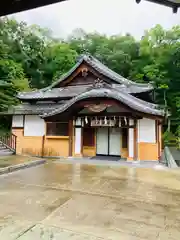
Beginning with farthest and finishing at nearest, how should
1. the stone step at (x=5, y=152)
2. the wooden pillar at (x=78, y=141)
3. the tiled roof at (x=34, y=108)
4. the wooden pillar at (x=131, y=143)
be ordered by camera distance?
the tiled roof at (x=34, y=108) → the wooden pillar at (x=78, y=141) → the stone step at (x=5, y=152) → the wooden pillar at (x=131, y=143)

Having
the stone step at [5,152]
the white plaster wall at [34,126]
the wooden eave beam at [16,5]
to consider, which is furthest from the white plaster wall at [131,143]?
the wooden eave beam at [16,5]

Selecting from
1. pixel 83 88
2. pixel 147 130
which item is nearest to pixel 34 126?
pixel 83 88

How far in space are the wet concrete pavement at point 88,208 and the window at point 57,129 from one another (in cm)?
530

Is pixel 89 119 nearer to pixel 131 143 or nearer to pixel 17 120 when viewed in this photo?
pixel 131 143

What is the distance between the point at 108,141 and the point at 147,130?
2569 mm

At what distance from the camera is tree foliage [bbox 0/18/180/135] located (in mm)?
24844

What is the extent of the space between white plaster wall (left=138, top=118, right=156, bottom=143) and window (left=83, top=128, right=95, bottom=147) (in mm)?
2959

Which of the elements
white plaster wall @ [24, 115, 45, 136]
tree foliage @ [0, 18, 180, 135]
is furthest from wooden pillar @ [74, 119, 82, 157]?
tree foliage @ [0, 18, 180, 135]

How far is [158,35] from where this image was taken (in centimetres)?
2858

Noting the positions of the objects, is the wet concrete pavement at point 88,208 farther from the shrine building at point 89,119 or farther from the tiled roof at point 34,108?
the tiled roof at point 34,108

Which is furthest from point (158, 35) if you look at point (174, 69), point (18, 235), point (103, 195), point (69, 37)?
point (18, 235)

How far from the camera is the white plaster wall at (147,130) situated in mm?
10797

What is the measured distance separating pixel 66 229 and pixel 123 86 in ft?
36.7

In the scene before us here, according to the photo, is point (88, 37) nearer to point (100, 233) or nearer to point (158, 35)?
point (158, 35)
